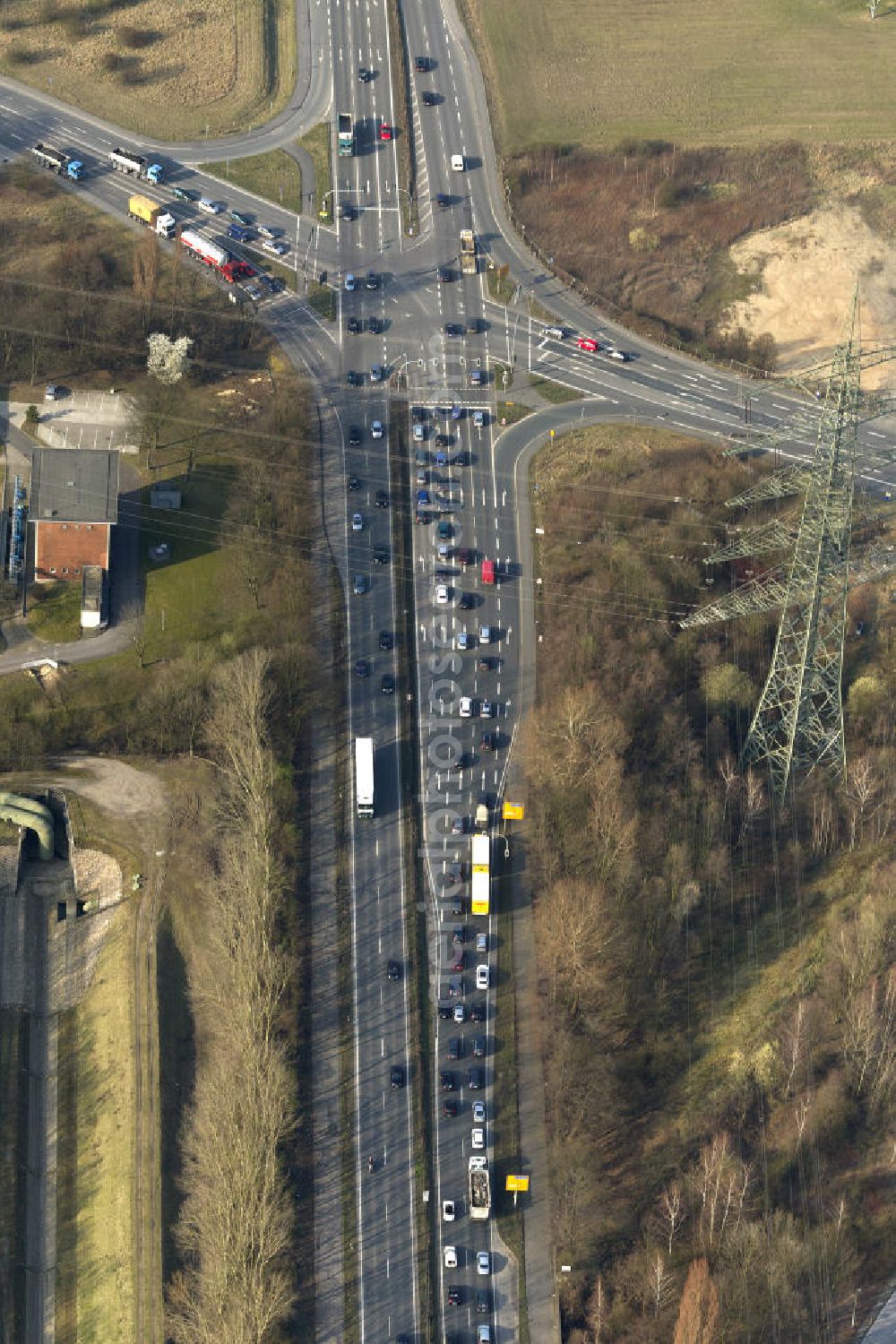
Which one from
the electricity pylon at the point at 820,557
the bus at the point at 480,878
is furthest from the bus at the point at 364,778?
the electricity pylon at the point at 820,557

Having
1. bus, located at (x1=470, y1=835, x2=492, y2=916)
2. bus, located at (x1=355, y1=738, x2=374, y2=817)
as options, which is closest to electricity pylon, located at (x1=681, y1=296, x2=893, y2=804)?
bus, located at (x1=470, y1=835, x2=492, y2=916)

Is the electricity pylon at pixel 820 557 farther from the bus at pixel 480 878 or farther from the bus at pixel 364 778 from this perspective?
the bus at pixel 364 778

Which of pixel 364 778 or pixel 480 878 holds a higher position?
pixel 364 778

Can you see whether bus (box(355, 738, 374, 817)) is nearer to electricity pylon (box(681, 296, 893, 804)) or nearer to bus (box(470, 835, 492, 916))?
bus (box(470, 835, 492, 916))

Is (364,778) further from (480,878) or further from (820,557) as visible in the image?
(820,557)

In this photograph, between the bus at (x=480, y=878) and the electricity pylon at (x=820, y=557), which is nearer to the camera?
the electricity pylon at (x=820, y=557)

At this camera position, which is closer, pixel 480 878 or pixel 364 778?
pixel 480 878

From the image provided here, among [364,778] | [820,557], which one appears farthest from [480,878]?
[820,557]
